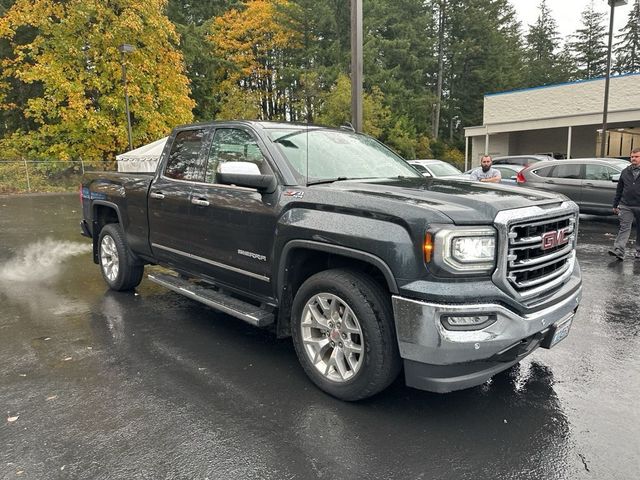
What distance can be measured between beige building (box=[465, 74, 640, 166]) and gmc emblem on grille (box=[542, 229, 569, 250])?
2281 cm

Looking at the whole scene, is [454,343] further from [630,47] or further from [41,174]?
[630,47]

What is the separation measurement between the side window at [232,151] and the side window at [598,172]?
34.1ft

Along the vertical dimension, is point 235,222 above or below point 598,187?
above

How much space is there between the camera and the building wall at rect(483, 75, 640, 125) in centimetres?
2400

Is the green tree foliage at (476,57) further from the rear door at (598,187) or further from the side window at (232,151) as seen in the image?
the side window at (232,151)

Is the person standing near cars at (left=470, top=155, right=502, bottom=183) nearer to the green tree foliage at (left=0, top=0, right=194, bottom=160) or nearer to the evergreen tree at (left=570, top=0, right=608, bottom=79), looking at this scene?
the green tree foliage at (left=0, top=0, right=194, bottom=160)

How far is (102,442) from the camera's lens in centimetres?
303

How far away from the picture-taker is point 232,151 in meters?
4.50

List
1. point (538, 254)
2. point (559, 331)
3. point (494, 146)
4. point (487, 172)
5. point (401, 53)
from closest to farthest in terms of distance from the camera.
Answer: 1. point (538, 254)
2. point (559, 331)
3. point (487, 172)
4. point (494, 146)
5. point (401, 53)

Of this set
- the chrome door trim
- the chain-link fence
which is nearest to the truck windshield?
the chrome door trim

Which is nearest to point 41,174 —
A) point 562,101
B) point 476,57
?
point 562,101

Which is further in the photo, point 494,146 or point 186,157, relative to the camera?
point 494,146

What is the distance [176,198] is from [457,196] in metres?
2.84

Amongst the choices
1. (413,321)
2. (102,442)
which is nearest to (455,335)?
(413,321)
